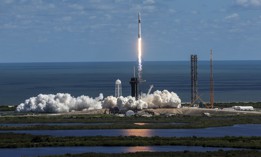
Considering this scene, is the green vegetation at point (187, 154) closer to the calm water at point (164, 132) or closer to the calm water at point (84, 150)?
the calm water at point (84, 150)

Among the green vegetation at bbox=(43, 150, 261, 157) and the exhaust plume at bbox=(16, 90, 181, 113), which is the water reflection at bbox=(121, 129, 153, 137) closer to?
the green vegetation at bbox=(43, 150, 261, 157)

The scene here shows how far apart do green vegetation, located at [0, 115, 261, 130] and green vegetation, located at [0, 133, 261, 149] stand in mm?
14993

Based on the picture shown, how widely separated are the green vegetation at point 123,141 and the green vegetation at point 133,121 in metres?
15.0

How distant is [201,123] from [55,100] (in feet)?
106

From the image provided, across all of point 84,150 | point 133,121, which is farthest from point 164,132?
point 84,150

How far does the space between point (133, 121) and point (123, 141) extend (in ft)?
94.5

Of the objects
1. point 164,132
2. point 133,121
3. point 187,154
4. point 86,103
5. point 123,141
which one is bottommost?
point 187,154

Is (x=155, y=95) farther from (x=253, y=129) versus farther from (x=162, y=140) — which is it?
(x=162, y=140)

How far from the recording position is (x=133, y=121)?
125375 millimetres

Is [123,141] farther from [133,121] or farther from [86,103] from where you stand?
[86,103]

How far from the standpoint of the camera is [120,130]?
373 feet

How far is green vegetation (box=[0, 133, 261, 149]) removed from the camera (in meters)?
93.9

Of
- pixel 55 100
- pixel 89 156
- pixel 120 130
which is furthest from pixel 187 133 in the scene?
pixel 55 100

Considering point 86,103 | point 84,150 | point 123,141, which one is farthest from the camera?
point 86,103
